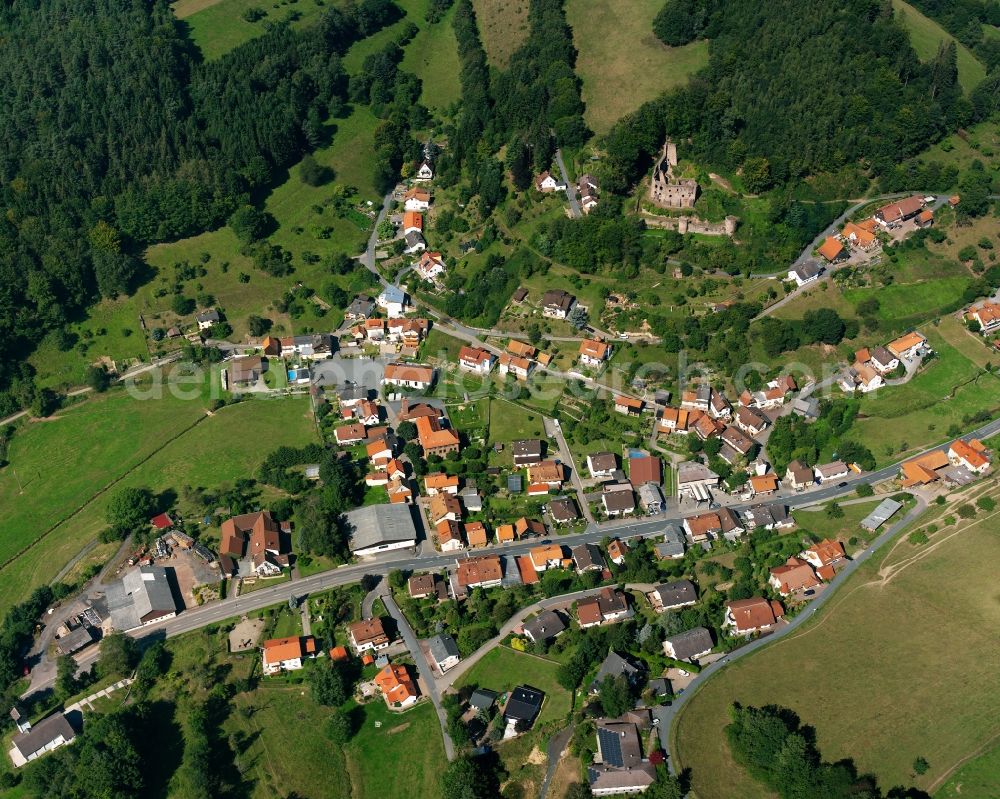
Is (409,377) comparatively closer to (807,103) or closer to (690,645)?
(690,645)

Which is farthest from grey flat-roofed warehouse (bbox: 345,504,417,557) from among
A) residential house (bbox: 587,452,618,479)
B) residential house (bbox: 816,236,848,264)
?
residential house (bbox: 816,236,848,264)

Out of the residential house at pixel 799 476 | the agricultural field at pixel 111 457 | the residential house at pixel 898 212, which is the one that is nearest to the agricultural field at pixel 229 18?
the agricultural field at pixel 111 457

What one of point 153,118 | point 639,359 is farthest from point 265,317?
point 639,359

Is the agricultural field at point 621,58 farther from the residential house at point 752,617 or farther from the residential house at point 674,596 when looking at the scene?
the residential house at point 752,617

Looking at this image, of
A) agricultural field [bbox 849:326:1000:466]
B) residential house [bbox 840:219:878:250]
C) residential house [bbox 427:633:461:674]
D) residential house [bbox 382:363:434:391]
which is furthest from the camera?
residential house [bbox 840:219:878:250]

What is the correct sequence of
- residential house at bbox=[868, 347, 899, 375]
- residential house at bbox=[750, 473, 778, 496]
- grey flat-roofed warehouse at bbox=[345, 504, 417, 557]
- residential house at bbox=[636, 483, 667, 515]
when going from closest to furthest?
grey flat-roofed warehouse at bbox=[345, 504, 417, 557]
residential house at bbox=[636, 483, 667, 515]
residential house at bbox=[750, 473, 778, 496]
residential house at bbox=[868, 347, 899, 375]

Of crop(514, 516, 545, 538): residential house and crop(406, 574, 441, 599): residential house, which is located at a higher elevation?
crop(406, 574, 441, 599): residential house

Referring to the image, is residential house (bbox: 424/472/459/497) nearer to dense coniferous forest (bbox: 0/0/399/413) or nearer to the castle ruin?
Answer: the castle ruin

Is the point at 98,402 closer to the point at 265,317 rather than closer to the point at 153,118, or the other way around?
the point at 265,317

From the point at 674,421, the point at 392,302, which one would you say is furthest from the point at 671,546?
the point at 392,302
